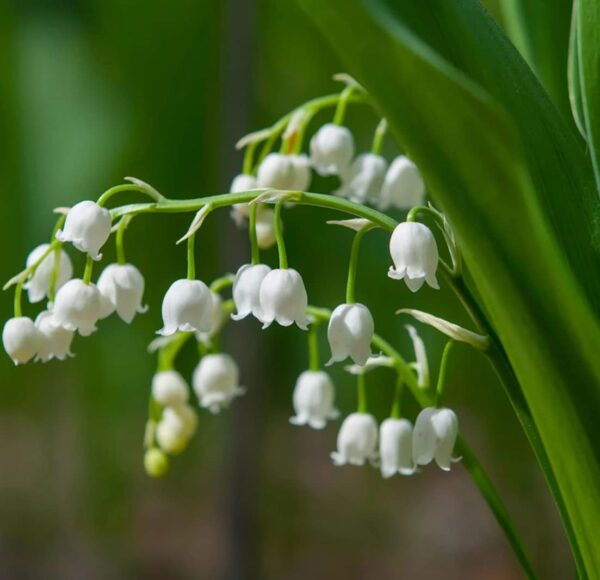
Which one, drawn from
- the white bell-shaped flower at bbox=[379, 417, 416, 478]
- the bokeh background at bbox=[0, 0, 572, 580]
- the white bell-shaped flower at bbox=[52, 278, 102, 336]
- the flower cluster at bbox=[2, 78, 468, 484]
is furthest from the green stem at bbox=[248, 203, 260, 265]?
the bokeh background at bbox=[0, 0, 572, 580]

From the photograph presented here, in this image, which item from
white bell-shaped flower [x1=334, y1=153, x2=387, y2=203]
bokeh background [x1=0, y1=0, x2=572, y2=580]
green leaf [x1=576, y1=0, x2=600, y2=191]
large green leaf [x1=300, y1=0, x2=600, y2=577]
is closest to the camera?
large green leaf [x1=300, y1=0, x2=600, y2=577]

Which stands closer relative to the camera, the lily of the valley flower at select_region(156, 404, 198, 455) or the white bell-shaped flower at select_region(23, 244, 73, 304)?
the white bell-shaped flower at select_region(23, 244, 73, 304)

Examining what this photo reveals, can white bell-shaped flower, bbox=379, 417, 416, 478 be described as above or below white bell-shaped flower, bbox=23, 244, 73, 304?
below

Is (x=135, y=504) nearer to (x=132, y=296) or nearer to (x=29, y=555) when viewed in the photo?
(x=29, y=555)

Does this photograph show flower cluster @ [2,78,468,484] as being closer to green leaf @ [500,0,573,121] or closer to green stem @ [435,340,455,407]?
green stem @ [435,340,455,407]

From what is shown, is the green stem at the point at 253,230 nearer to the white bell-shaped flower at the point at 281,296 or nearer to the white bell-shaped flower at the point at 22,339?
the white bell-shaped flower at the point at 281,296

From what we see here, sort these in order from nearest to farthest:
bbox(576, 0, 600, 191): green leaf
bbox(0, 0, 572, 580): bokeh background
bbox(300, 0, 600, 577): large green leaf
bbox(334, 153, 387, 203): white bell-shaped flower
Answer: bbox(300, 0, 600, 577): large green leaf < bbox(576, 0, 600, 191): green leaf < bbox(334, 153, 387, 203): white bell-shaped flower < bbox(0, 0, 572, 580): bokeh background

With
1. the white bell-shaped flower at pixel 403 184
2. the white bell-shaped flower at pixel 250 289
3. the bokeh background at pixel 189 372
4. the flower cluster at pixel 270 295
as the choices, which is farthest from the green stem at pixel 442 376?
the bokeh background at pixel 189 372
